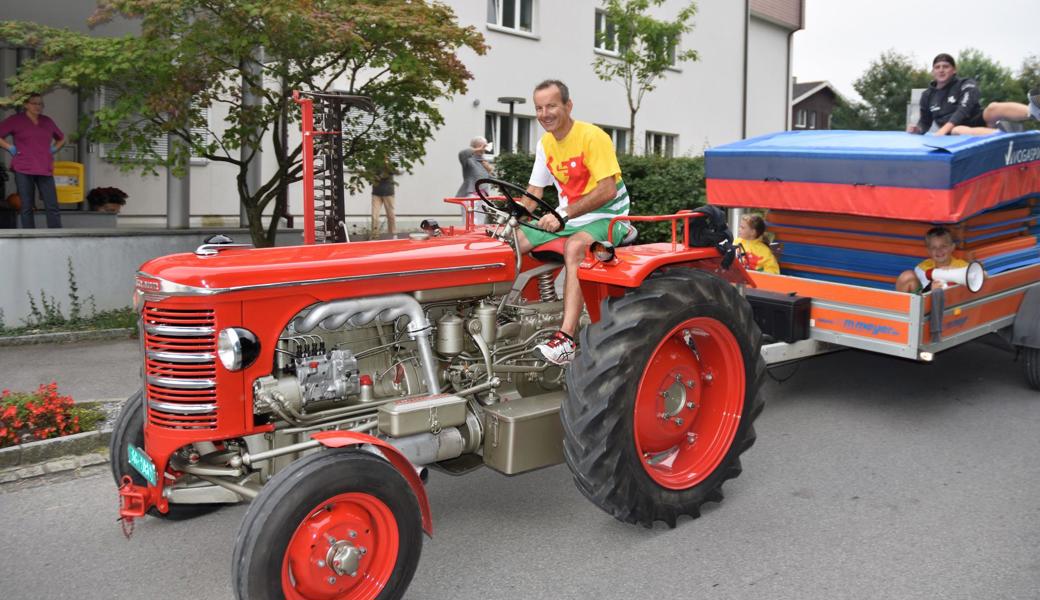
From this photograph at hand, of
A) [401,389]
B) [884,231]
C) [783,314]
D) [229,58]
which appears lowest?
[401,389]

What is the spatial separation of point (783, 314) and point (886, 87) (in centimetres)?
4781

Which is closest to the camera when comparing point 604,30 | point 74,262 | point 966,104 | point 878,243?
point 878,243

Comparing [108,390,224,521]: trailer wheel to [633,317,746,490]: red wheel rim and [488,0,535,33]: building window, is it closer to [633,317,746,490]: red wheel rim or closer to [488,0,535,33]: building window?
[633,317,746,490]: red wheel rim

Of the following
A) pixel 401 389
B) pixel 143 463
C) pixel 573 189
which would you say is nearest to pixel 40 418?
pixel 143 463

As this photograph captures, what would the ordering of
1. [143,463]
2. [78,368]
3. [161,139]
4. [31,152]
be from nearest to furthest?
1. [143,463]
2. [78,368]
3. [31,152]
4. [161,139]

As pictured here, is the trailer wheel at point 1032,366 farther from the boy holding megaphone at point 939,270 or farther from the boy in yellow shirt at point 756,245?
the boy in yellow shirt at point 756,245

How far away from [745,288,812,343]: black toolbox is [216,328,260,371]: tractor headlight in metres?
3.61

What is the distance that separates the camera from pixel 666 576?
12.2 feet

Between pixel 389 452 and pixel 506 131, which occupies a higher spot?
pixel 506 131

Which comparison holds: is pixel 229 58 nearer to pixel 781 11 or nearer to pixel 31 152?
pixel 31 152

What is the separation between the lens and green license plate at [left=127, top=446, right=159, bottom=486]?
3.47m

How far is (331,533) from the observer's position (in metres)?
3.20

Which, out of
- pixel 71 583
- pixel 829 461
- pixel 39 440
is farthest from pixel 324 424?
pixel 829 461

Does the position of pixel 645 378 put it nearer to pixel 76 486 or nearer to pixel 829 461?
pixel 829 461
